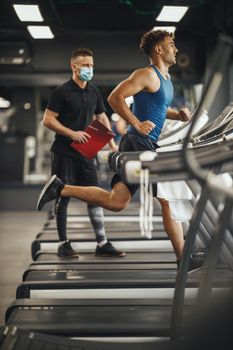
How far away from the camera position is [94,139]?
12.9 ft

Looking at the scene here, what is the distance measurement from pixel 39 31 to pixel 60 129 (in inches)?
23.0

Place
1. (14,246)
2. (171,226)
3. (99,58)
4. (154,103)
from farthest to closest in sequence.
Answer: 1. (99,58)
2. (14,246)
3. (171,226)
4. (154,103)

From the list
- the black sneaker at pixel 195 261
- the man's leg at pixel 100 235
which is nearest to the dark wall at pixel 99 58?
the man's leg at pixel 100 235

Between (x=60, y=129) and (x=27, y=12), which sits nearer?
(x=27, y=12)

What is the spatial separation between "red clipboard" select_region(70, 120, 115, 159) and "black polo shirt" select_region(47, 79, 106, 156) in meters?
0.12

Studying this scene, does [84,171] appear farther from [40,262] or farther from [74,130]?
[40,262]

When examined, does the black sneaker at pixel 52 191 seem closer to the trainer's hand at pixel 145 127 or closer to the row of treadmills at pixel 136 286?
the row of treadmills at pixel 136 286

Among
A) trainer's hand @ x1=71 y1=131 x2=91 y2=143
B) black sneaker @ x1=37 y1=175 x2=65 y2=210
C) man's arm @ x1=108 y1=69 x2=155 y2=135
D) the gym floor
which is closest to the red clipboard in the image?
trainer's hand @ x1=71 y1=131 x2=91 y2=143

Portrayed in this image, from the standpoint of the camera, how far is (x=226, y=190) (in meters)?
1.40

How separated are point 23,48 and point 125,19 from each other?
2.97 ft

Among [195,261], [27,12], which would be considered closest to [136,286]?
[195,261]

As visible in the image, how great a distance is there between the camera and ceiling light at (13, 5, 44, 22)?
3.61 meters

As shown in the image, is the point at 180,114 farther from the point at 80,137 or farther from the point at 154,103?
the point at 80,137

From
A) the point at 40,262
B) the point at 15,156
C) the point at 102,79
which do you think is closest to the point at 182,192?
the point at 40,262
